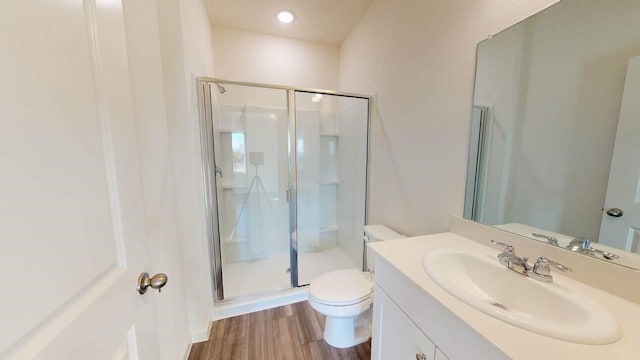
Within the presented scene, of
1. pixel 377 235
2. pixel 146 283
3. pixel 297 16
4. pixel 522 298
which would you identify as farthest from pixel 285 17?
pixel 522 298

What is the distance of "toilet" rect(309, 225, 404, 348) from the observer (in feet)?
4.39

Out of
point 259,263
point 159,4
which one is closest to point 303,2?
point 159,4

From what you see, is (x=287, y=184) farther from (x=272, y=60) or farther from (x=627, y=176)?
(x=627, y=176)

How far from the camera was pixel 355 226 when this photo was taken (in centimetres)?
239

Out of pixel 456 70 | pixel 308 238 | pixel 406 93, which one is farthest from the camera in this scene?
pixel 308 238

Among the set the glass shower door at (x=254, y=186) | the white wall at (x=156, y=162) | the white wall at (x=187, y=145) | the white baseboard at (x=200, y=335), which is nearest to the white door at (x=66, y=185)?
the white wall at (x=156, y=162)

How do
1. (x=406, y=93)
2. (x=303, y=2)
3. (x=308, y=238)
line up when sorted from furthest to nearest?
(x=308, y=238), (x=303, y=2), (x=406, y=93)

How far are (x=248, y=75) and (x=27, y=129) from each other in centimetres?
240

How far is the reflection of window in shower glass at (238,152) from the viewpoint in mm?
2248

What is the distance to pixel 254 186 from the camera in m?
2.40

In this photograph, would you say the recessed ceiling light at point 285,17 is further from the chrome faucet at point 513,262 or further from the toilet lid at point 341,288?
the chrome faucet at point 513,262

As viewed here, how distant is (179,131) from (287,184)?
3.61 feet

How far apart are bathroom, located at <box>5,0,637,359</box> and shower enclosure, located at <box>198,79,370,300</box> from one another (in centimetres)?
30

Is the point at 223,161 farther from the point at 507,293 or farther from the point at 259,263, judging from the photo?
the point at 507,293
